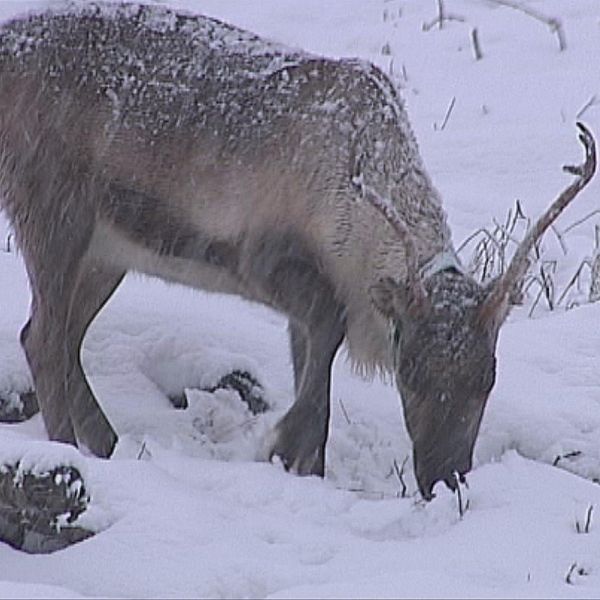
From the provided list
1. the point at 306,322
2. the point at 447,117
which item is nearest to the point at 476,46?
the point at 447,117

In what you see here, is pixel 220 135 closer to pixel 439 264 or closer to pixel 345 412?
pixel 439 264

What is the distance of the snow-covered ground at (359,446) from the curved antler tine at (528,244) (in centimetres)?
43

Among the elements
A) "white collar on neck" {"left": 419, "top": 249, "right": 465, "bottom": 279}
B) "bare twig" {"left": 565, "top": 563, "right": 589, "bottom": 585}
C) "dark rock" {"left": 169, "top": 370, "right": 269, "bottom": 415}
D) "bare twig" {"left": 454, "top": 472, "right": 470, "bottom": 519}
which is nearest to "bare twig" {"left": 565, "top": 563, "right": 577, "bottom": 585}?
"bare twig" {"left": 565, "top": 563, "right": 589, "bottom": 585}

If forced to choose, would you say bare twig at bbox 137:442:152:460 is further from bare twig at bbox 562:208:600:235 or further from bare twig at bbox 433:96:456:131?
bare twig at bbox 433:96:456:131

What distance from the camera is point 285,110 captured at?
18.4 feet

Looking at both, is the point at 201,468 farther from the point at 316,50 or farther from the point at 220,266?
the point at 316,50

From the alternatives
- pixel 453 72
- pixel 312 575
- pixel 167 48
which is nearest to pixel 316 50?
pixel 453 72

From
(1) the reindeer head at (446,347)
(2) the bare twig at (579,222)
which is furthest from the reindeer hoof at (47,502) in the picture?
(2) the bare twig at (579,222)

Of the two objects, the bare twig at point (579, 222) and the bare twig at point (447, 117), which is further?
the bare twig at point (447, 117)

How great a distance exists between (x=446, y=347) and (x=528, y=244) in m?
0.37

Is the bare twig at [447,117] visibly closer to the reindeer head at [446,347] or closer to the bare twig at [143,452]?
the reindeer head at [446,347]

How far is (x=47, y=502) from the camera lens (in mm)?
4188

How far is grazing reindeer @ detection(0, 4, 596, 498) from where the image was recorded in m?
5.49

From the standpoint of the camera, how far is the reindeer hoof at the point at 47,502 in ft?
13.7
